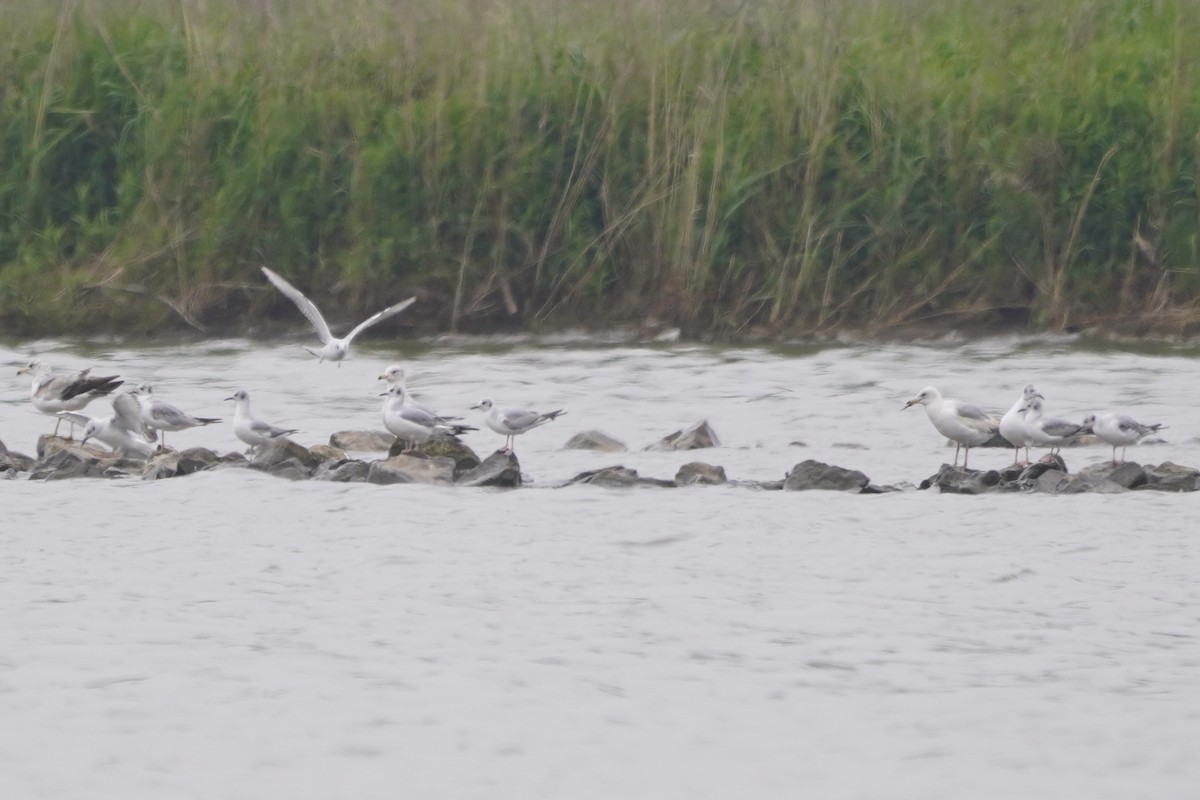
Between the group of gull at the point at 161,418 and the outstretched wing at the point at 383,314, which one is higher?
the outstretched wing at the point at 383,314

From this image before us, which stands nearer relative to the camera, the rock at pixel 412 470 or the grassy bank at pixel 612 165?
the rock at pixel 412 470

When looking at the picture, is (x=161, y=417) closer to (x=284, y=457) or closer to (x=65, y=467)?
(x=65, y=467)

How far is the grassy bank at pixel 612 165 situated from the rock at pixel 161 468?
5.28 meters

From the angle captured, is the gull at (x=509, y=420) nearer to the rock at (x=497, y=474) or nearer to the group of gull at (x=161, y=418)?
the group of gull at (x=161, y=418)

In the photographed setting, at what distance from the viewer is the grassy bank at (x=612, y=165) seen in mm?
15266

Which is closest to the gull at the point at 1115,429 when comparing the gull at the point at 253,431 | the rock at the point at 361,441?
the rock at the point at 361,441

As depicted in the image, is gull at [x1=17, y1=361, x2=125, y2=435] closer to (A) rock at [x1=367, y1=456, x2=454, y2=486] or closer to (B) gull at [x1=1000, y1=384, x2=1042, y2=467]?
(A) rock at [x1=367, y1=456, x2=454, y2=486]

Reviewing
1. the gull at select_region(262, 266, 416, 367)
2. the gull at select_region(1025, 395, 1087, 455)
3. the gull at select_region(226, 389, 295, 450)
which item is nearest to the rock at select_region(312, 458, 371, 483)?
the gull at select_region(226, 389, 295, 450)

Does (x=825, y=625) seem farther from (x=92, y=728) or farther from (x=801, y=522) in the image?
(x=92, y=728)

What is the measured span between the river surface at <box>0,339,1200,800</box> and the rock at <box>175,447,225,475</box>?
200mm

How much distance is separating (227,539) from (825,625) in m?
2.94

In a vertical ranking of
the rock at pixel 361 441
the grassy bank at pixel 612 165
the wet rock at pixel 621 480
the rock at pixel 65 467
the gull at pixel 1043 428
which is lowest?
the rock at pixel 361 441

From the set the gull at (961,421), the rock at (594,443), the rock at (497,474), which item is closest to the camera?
the rock at (497,474)

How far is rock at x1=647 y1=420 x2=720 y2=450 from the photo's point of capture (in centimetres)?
1164
